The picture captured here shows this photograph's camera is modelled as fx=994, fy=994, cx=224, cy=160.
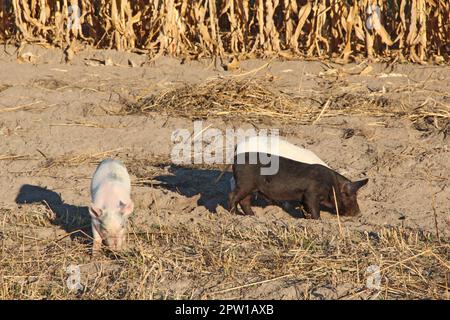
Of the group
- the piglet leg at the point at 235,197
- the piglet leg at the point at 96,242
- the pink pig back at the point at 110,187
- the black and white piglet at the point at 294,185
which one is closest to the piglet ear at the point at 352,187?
the black and white piglet at the point at 294,185

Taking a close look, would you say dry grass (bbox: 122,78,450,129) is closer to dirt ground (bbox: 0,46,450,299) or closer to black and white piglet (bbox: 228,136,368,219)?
dirt ground (bbox: 0,46,450,299)

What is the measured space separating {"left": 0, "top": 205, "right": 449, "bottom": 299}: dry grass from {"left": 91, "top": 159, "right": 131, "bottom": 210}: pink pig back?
13.7 inches

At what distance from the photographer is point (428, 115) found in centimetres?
978

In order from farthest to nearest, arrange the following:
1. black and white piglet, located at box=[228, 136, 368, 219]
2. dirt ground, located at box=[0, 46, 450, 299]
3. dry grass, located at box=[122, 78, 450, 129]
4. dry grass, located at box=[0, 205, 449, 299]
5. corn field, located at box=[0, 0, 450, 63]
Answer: corn field, located at box=[0, 0, 450, 63]
dry grass, located at box=[122, 78, 450, 129]
black and white piglet, located at box=[228, 136, 368, 219]
dirt ground, located at box=[0, 46, 450, 299]
dry grass, located at box=[0, 205, 449, 299]

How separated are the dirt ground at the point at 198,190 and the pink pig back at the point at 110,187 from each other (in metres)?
0.35

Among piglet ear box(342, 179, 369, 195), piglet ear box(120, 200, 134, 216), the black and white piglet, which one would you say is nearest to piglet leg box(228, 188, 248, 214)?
the black and white piglet

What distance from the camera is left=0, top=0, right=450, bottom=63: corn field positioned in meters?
12.1

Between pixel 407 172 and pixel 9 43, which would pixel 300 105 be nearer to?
pixel 407 172

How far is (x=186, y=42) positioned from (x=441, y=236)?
6212 millimetres

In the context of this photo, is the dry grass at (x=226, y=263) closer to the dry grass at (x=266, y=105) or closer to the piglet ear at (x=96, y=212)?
the piglet ear at (x=96, y=212)

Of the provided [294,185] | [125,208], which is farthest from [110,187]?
[294,185]

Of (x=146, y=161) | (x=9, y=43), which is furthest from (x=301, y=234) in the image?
(x=9, y=43)

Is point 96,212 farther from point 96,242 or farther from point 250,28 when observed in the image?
point 250,28

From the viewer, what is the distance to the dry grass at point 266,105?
32.6 ft
